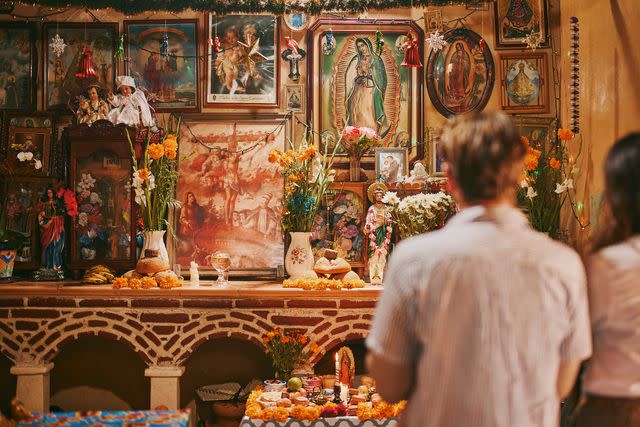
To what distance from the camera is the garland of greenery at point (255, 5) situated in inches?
222

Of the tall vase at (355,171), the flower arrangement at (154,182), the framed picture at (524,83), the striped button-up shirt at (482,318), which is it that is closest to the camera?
the striped button-up shirt at (482,318)

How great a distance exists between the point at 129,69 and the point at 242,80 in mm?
997

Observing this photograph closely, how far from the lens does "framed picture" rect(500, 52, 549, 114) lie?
19.7 ft

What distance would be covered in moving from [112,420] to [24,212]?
3.76 meters

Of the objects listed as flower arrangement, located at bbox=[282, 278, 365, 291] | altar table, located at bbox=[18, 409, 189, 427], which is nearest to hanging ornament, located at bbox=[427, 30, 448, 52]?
flower arrangement, located at bbox=[282, 278, 365, 291]

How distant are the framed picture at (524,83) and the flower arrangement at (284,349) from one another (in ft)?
8.95

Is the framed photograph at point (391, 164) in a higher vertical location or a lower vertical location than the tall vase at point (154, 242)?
higher

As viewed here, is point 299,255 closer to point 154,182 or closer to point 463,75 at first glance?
point 154,182

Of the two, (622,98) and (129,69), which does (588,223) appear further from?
(129,69)

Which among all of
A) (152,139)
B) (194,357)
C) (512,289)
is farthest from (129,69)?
(512,289)

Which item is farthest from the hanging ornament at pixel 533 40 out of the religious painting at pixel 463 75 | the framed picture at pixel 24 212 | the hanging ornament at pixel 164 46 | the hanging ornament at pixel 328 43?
the framed picture at pixel 24 212

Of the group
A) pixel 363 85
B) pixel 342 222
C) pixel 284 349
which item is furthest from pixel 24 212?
pixel 363 85

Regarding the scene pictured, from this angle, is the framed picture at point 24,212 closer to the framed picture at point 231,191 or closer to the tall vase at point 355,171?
the framed picture at point 231,191

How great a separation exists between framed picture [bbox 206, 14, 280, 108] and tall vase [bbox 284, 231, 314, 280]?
1241 millimetres
